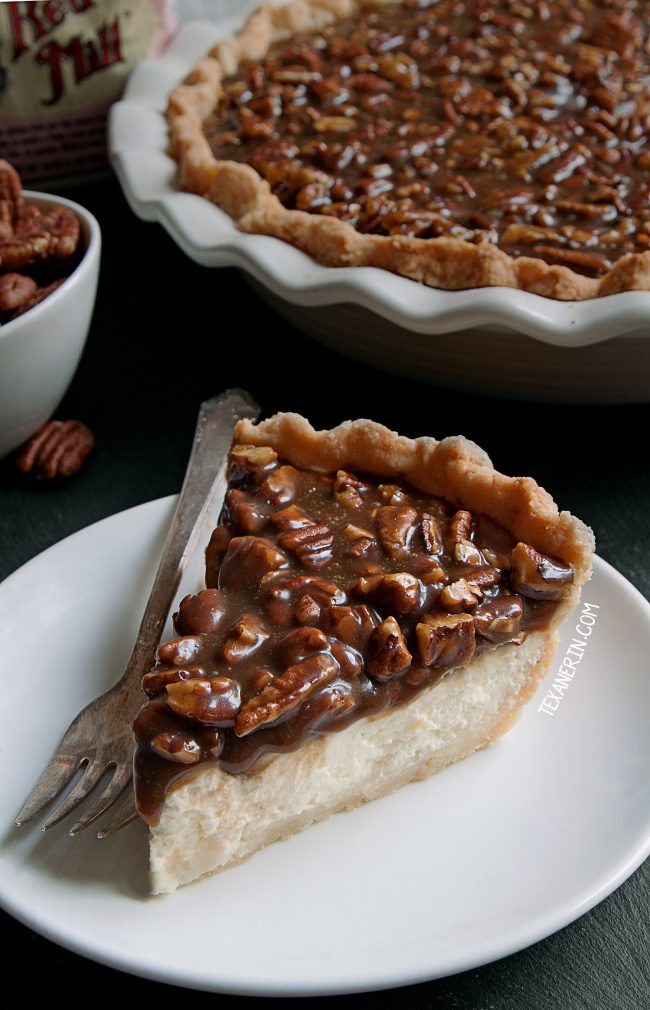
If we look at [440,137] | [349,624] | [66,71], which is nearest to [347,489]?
[349,624]

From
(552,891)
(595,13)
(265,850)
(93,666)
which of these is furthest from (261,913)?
(595,13)

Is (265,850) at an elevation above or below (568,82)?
below

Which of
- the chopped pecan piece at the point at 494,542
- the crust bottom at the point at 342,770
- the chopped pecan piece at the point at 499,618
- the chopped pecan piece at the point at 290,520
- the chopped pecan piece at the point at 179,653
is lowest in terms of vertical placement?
the crust bottom at the point at 342,770

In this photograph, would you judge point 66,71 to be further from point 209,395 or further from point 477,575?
point 477,575

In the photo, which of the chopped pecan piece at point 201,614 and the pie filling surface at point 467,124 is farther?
the pie filling surface at point 467,124

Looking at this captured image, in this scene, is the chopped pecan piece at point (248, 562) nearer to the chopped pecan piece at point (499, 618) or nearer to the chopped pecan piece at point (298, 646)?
the chopped pecan piece at point (298, 646)

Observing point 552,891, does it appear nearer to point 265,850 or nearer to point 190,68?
point 265,850

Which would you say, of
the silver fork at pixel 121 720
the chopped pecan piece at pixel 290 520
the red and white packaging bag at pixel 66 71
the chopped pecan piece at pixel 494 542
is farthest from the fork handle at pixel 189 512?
the red and white packaging bag at pixel 66 71
